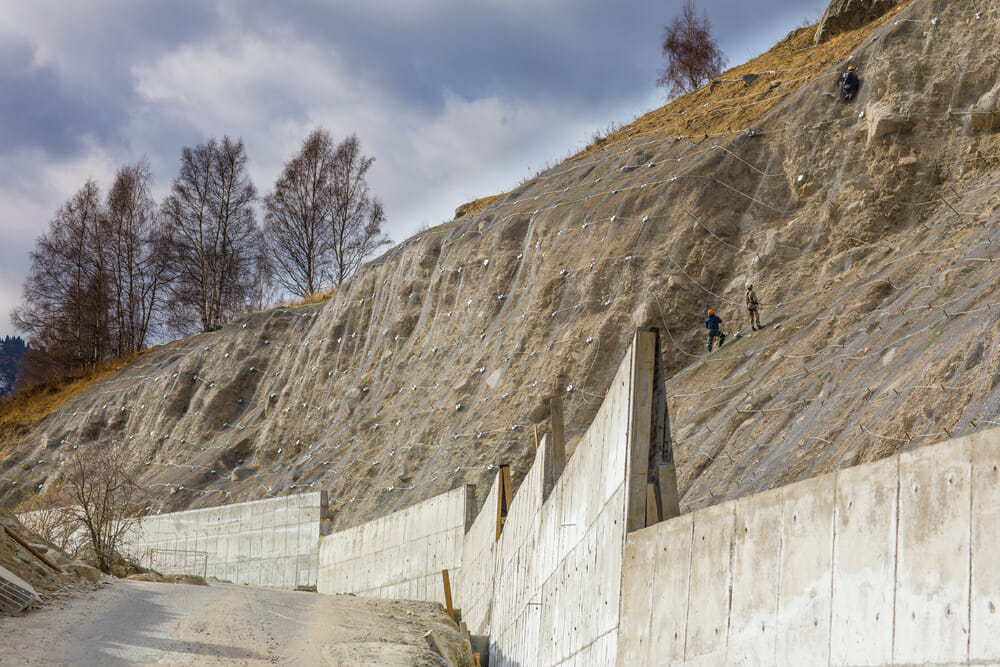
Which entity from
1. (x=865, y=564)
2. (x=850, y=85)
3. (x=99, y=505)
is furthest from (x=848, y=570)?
(x=850, y=85)

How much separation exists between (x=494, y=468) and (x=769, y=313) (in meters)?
6.54

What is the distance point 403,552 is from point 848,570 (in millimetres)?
15305

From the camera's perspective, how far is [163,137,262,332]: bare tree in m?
46.1

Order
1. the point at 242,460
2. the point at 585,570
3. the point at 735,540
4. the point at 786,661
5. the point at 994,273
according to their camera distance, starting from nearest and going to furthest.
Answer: the point at 786,661 → the point at 735,540 → the point at 585,570 → the point at 994,273 → the point at 242,460

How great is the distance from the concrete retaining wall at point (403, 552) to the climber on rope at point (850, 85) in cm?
1275

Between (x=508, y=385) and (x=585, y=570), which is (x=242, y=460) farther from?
(x=585, y=570)

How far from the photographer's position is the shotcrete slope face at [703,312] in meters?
12.4

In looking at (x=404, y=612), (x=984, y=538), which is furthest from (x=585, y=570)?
(x=404, y=612)

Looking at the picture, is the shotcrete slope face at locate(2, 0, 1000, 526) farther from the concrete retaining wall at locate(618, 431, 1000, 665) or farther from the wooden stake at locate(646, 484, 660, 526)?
the concrete retaining wall at locate(618, 431, 1000, 665)

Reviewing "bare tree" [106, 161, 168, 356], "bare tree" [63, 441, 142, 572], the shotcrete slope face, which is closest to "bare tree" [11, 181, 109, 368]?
"bare tree" [106, 161, 168, 356]

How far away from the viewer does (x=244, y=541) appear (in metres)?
22.6

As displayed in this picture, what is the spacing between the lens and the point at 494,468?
18.9 metres

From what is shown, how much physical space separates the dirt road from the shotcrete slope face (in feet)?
16.1

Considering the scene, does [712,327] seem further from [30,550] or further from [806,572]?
[806,572]
